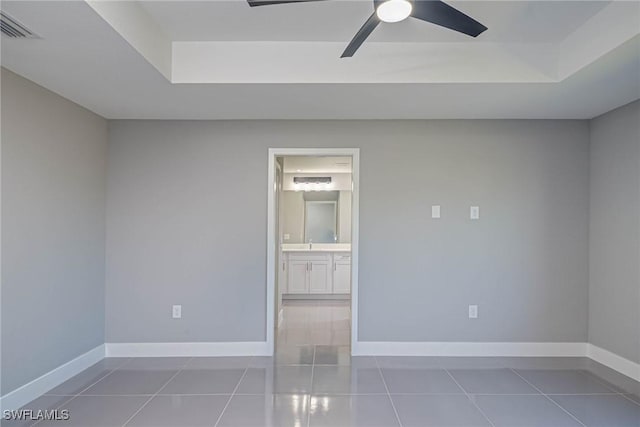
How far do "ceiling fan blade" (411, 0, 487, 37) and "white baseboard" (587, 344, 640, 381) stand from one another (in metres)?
3.07

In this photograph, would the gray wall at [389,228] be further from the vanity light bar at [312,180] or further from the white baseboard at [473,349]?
the vanity light bar at [312,180]

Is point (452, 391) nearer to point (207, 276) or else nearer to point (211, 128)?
point (207, 276)

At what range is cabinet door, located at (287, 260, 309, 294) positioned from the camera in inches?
234

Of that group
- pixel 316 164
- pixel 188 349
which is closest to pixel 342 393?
pixel 188 349

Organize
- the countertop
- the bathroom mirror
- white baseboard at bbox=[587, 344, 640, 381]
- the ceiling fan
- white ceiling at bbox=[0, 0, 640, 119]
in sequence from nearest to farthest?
the ceiling fan
white ceiling at bbox=[0, 0, 640, 119]
white baseboard at bbox=[587, 344, 640, 381]
the countertop
the bathroom mirror

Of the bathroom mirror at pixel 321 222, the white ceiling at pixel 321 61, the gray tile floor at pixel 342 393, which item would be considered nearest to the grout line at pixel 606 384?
the gray tile floor at pixel 342 393

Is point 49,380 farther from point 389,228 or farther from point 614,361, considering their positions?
point 614,361

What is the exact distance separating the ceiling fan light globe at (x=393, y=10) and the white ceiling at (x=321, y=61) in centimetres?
60

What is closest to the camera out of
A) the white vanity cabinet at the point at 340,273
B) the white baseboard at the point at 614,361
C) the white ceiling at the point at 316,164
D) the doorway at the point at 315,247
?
the white baseboard at the point at 614,361

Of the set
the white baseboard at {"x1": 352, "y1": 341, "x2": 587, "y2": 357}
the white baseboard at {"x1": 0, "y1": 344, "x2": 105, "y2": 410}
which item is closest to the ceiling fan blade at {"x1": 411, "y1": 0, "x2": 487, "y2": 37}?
the white baseboard at {"x1": 352, "y1": 341, "x2": 587, "y2": 357}

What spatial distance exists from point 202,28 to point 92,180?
71.7 inches

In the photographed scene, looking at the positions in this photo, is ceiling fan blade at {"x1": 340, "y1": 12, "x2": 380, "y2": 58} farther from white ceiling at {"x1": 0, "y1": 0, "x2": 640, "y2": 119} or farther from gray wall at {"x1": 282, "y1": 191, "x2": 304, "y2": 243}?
gray wall at {"x1": 282, "y1": 191, "x2": 304, "y2": 243}

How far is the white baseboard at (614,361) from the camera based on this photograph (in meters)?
2.96

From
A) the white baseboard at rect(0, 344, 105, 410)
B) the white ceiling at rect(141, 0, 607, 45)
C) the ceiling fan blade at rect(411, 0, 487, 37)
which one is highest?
the white ceiling at rect(141, 0, 607, 45)
